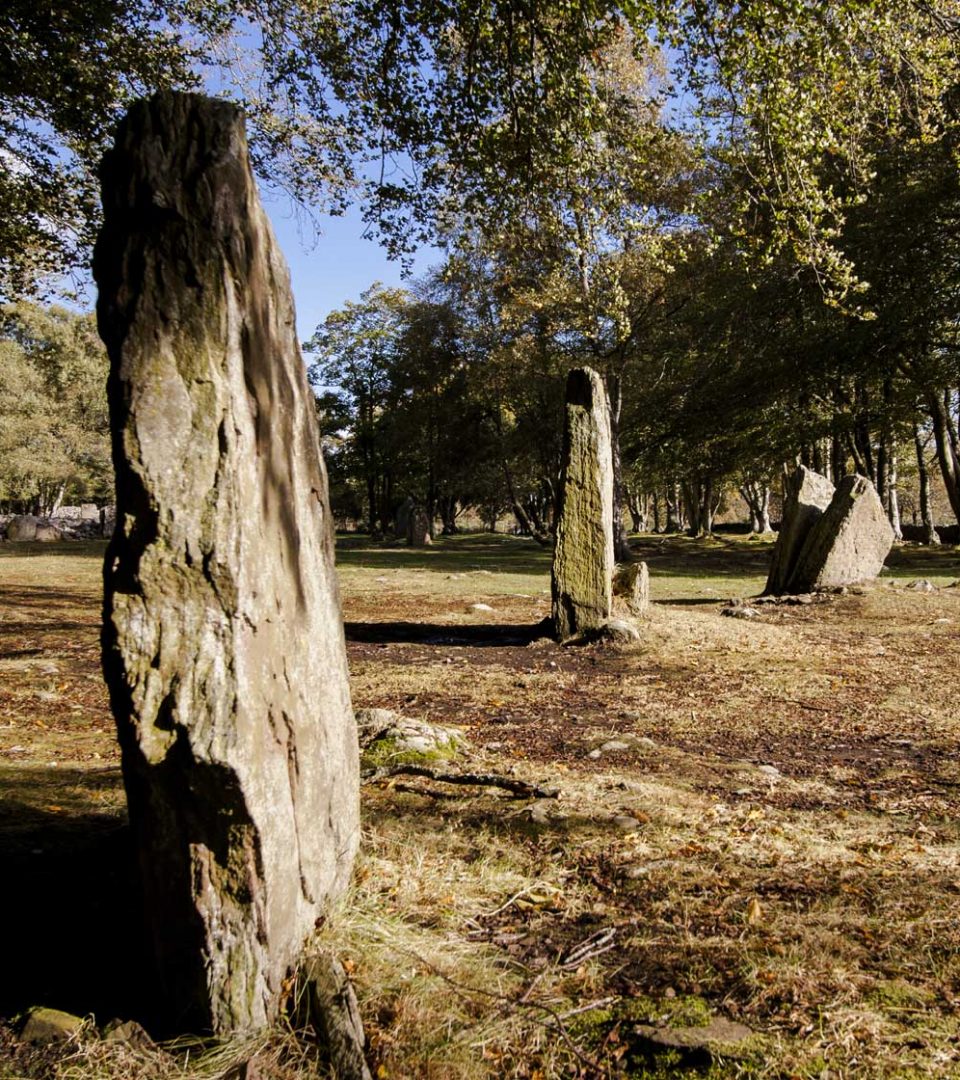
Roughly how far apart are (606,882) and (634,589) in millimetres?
6718

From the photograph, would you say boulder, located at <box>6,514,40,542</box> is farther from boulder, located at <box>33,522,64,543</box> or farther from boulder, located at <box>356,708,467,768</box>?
boulder, located at <box>356,708,467,768</box>

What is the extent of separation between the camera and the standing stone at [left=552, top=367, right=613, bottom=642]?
9.33 m

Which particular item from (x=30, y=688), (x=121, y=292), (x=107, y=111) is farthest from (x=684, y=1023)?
(x=107, y=111)

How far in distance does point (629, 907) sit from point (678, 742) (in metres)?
2.65

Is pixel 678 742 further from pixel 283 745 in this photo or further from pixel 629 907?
pixel 283 745

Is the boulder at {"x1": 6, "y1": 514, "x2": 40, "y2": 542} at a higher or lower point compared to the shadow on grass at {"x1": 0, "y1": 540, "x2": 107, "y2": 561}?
higher

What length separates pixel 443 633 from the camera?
1033 cm

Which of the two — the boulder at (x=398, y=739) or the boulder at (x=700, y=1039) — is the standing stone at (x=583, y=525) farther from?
the boulder at (x=700, y=1039)

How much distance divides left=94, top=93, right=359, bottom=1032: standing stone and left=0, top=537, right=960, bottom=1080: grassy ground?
0.30 m

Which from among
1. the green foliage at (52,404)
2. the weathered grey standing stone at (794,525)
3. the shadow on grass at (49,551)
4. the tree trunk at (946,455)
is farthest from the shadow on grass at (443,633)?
the green foliage at (52,404)

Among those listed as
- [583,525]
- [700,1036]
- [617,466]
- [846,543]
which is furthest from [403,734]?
[617,466]

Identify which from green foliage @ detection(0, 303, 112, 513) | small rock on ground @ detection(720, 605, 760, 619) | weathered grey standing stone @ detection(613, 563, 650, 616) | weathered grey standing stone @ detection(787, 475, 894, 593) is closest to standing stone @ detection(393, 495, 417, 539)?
green foliage @ detection(0, 303, 112, 513)

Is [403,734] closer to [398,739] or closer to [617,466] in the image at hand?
[398,739]

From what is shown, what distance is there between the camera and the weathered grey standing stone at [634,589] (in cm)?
966
